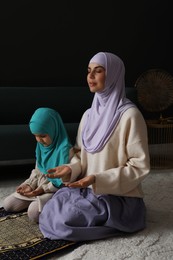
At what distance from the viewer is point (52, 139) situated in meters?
2.11

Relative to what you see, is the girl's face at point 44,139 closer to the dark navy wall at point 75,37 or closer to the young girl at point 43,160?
the young girl at point 43,160

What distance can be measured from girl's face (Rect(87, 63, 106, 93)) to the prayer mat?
0.86 m

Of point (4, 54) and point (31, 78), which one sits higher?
A: point (4, 54)

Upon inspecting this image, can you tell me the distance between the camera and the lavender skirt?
179cm

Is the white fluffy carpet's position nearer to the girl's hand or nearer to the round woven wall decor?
the girl's hand

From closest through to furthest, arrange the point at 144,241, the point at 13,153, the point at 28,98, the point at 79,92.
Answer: the point at 144,241, the point at 13,153, the point at 28,98, the point at 79,92

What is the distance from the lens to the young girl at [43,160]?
2.02 meters

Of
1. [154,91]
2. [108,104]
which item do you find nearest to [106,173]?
[108,104]

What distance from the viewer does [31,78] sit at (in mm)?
4070

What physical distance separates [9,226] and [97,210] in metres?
0.53

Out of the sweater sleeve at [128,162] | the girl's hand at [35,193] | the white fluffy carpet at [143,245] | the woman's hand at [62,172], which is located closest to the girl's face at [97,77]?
the sweater sleeve at [128,162]

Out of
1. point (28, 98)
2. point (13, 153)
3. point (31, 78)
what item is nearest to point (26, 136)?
point (13, 153)

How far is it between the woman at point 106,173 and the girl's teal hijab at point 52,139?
0.12 metres

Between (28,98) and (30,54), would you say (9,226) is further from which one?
(30,54)
